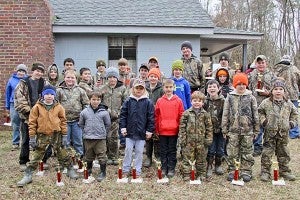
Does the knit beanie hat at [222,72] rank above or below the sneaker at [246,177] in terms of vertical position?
above

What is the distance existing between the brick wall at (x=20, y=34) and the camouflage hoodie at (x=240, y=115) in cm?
649

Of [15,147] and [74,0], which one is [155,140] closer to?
[15,147]

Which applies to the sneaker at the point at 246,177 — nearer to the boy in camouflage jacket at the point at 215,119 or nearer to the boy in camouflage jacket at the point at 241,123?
the boy in camouflage jacket at the point at 241,123

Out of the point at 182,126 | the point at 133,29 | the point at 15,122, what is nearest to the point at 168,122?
the point at 182,126

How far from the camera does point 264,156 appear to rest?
671 centimetres

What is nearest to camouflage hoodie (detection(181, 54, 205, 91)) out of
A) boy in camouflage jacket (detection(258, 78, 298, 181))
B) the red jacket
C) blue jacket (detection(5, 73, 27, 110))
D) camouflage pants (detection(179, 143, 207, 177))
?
the red jacket

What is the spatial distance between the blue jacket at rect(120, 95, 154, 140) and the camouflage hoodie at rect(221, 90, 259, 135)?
1.21 m

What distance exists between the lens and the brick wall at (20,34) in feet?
36.3

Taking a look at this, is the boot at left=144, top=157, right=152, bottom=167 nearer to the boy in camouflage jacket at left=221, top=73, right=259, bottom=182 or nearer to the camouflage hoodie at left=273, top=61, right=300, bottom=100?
the boy in camouflage jacket at left=221, top=73, right=259, bottom=182

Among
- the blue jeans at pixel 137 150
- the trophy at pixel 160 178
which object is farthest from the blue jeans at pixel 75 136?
the trophy at pixel 160 178

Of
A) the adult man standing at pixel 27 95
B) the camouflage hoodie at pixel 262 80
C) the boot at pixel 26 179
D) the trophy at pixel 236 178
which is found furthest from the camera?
the camouflage hoodie at pixel 262 80

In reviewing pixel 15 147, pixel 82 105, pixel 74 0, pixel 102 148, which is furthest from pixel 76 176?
pixel 74 0

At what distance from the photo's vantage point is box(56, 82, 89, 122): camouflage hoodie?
7.05 m

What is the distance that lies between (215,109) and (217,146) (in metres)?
0.65
